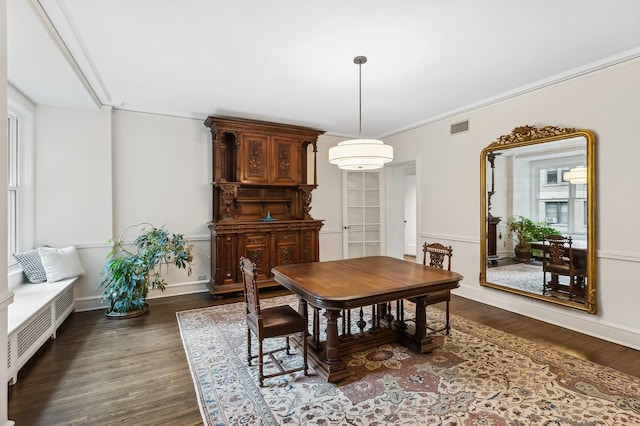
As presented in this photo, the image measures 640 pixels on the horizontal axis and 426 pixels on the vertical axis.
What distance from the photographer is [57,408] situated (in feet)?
6.99

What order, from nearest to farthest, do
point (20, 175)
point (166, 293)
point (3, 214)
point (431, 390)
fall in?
1. point (3, 214)
2. point (431, 390)
3. point (20, 175)
4. point (166, 293)

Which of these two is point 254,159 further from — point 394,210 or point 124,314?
point 394,210

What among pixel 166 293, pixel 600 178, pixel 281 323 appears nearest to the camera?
pixel 281 323

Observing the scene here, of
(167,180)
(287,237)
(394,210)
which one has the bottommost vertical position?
(287,237)

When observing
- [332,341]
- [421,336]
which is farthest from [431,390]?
[332,341]

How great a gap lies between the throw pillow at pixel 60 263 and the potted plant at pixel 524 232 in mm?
5296

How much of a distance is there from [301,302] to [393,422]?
48.9 inches

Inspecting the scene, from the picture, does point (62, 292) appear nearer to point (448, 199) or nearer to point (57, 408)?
point (57, 408)

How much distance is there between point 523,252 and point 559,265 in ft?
1.36

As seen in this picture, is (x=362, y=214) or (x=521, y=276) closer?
(x=521, y=276)

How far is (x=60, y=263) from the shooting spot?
3.65m

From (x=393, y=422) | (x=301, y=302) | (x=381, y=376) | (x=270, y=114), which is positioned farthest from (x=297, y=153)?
(x=393, y=422)

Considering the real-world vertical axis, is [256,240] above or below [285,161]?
below

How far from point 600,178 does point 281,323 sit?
3.38 meters
